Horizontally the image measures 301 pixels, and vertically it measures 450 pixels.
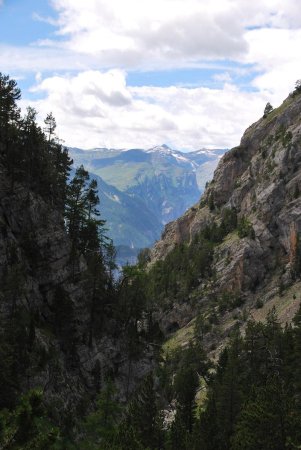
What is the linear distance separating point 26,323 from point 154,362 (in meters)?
34.4

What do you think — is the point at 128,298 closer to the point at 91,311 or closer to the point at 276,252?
the point at 91,311

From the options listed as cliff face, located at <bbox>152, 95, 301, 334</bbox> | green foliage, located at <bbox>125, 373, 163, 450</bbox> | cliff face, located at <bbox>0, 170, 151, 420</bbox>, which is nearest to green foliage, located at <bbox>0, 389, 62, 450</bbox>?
cliff face, located at <bbox>0, 170, 151, 420</bbox>

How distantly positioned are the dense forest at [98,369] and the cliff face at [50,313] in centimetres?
27

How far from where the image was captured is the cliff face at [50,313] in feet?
182

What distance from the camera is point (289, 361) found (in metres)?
73.0

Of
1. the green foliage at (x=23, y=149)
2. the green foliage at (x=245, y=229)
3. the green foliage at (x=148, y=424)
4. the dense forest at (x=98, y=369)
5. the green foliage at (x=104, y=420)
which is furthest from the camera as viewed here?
the green foliage at (x=245, y=229)

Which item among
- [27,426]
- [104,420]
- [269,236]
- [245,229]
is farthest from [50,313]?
[245,229]

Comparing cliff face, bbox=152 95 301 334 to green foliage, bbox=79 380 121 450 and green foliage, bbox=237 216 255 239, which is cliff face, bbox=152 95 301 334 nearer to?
green foliage, bbox=237 216 255 239

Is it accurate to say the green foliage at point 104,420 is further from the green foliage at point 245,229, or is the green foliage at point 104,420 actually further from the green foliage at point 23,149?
the green foliage at point 245,229

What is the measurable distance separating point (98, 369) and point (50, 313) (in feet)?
37.1

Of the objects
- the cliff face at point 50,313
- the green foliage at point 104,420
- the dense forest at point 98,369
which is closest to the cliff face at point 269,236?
the dense forest at point 98,369

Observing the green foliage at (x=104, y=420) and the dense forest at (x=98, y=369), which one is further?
the green foliage at (x=104, y=420)

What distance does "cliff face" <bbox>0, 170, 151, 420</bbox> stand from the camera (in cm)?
5547

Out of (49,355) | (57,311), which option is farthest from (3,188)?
(49,355)
